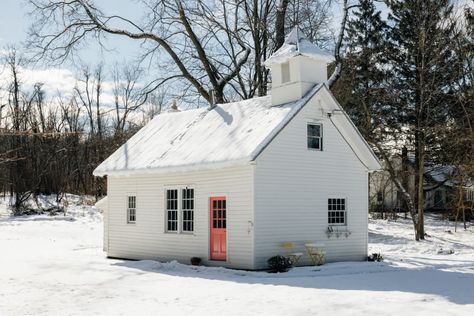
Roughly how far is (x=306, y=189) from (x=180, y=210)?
424 cm

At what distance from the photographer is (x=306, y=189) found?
18.9 metres

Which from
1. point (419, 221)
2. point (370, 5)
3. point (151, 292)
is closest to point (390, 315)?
point (151, 292)

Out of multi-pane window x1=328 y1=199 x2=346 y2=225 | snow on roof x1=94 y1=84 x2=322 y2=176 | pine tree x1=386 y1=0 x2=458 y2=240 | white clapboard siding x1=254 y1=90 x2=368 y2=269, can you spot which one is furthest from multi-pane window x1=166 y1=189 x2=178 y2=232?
pine tree x1=386 y1=0 x2=458 y2=240

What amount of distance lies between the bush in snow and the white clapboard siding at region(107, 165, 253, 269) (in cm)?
59

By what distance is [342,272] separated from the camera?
17234 mm

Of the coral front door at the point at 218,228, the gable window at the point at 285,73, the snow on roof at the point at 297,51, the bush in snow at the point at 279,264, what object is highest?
the snow on roof at the point at 297,51

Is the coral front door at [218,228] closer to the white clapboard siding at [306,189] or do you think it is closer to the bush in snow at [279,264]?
the white clapboard siding at [306,189]

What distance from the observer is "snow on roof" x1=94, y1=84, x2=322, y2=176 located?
18078 mm

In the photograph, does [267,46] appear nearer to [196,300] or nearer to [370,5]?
[370,5]

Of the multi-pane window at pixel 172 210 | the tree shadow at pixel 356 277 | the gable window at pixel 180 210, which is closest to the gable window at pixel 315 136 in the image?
the tree shadow at pixel 356 277

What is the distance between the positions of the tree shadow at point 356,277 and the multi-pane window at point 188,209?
147 centimetres

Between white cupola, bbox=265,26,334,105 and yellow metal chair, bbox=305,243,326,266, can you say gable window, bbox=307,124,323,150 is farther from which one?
yellow metal chair, bbox=305,243,326,266

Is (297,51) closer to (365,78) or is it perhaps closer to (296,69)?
(296,69)

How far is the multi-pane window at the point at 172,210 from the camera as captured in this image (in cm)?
2019
